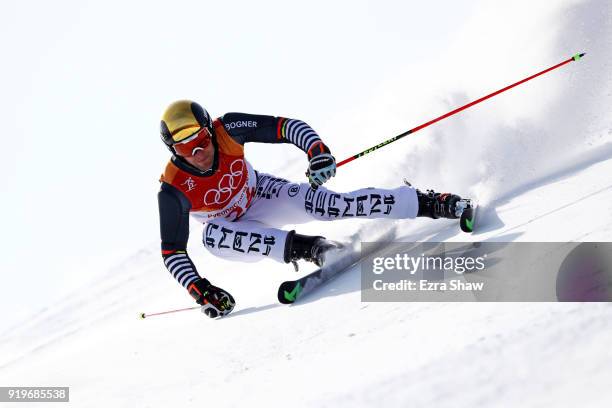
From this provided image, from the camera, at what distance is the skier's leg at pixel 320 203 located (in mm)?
5004

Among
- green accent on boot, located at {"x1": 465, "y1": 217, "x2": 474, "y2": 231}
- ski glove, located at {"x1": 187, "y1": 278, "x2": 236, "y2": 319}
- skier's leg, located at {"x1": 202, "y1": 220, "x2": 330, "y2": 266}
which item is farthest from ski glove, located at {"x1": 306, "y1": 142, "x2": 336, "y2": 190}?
ski glove, located at {"x1": 187, "y1": 278, "x2": 236, "y2": 319}

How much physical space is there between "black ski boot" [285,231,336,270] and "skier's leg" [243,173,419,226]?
29cm

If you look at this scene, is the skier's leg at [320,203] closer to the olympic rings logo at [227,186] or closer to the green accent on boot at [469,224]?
the olympic rings logo at [227,186]

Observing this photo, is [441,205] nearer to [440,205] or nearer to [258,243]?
[440,205]

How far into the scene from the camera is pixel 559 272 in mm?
3332

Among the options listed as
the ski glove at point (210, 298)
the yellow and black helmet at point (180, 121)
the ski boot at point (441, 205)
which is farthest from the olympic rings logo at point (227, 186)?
the ski boot at point (441, 205)

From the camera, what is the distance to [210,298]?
5.01 meters

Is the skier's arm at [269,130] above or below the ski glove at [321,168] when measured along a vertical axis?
above

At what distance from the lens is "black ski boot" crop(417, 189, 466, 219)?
190 inches

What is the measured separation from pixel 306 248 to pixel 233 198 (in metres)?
0.76

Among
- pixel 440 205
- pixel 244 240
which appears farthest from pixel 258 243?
pixel 440 205

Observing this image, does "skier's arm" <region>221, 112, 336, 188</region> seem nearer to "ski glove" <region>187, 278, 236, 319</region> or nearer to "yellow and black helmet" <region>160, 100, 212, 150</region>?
"yellow and black helmet" <region>160, 100, 212, 150</region>

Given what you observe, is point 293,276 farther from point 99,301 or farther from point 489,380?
point 99,301

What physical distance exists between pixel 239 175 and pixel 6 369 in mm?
3402
